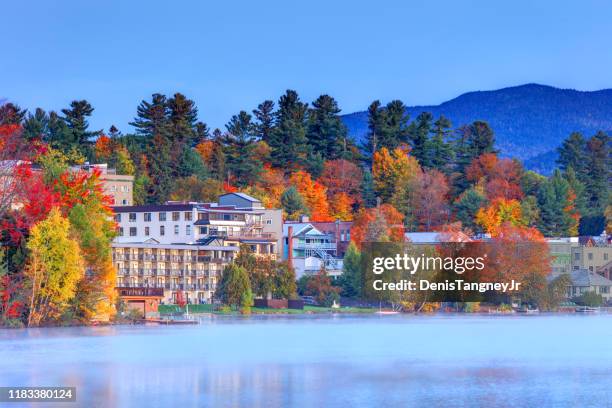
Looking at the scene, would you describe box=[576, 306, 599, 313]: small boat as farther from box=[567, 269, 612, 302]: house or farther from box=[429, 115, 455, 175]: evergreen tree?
box=[429, 115, 455, 175]: evergreen tree

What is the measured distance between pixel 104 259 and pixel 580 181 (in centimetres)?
9373

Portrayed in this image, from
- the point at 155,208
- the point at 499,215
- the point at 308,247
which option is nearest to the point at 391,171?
the point at 499,215

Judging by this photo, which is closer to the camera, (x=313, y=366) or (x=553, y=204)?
(x=313, y=366)

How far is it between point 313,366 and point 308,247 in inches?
3169

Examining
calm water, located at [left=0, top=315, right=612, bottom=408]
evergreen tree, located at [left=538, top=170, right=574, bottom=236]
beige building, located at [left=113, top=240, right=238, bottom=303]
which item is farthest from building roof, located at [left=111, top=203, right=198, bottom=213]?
calm water, located at [left=0, top=315, right=612, bottom=408]

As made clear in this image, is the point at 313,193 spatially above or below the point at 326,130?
below

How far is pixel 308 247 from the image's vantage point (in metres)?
128

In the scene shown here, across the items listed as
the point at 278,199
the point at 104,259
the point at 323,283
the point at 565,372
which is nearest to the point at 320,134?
the point at 278,199

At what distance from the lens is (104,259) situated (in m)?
77.8

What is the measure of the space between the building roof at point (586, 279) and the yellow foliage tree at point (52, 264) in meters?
75.3

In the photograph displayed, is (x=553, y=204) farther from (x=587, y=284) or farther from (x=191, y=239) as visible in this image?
(x=191, y=239)

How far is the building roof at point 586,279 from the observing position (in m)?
136

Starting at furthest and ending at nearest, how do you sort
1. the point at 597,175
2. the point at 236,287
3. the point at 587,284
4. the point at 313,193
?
the point at 597,175, the point at 313,193, the point at 587,284, the point at 236,287

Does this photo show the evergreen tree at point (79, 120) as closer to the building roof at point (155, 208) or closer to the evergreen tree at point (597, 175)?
the building roof at point (155, 208)
